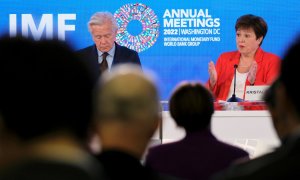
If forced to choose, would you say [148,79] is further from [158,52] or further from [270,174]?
[158,52]

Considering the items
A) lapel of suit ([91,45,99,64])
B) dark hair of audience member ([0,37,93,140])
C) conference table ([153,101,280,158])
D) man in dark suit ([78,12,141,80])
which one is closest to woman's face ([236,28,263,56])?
conference table ([153,101,280,158])

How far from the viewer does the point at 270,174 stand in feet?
5.05

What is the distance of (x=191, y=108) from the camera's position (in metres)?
2.81

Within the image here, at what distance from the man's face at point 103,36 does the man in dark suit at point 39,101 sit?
5354 mm

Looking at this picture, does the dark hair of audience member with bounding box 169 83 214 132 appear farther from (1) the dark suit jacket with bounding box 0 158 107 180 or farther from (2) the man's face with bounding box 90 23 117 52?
(2) the man's face with bounding box 90 23 117 52

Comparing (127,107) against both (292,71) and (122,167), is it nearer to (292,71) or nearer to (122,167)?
(122,167)

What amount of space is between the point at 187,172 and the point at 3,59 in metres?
1.76

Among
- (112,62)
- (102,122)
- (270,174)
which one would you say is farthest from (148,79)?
(112,62)

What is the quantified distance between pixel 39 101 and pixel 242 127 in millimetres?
5052

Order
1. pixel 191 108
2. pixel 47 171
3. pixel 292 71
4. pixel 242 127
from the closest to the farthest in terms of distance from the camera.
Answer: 1. pixel 47 171
2. pixel 292 71
3. pixel 191 108
4. pixel 242 127

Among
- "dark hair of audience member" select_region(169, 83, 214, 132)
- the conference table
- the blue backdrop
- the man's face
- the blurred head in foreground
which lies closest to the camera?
the blurred head in foreground

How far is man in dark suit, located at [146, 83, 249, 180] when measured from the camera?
2803 mm

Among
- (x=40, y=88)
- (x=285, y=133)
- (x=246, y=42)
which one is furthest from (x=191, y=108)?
(x=246, y=42)

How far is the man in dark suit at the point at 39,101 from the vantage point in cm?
108
